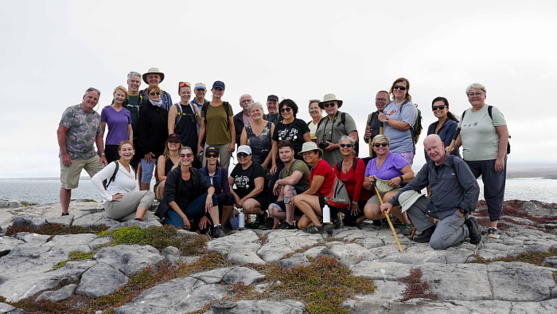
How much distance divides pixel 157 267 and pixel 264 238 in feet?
8.35

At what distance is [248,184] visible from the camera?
387 inches

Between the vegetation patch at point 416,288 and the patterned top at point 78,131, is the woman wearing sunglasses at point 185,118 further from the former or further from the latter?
the vegetation patch at point 416,288

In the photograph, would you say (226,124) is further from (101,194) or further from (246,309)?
(246,309)

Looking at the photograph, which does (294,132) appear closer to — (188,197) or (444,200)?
(188,197)

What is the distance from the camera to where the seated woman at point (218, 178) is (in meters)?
9.46


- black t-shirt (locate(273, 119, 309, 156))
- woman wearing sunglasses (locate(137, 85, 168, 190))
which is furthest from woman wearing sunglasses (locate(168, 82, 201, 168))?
black t-shirt (locate(273, 119, 309, 156))

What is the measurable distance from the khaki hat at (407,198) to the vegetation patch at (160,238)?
14.2 feet

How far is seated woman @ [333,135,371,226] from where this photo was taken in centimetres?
879

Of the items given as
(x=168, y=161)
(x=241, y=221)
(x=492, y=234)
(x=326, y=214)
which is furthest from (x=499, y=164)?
(x=168, y=161)

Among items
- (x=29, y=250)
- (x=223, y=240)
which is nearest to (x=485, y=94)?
(x=223, y=240)

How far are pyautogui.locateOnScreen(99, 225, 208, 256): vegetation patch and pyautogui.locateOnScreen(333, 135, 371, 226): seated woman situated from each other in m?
3.73

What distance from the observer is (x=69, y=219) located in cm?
980

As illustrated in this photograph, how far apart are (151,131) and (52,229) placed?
3569 millimetres

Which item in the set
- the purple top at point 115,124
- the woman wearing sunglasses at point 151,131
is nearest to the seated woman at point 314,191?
the woman wearing sunglasses at point 151,131
